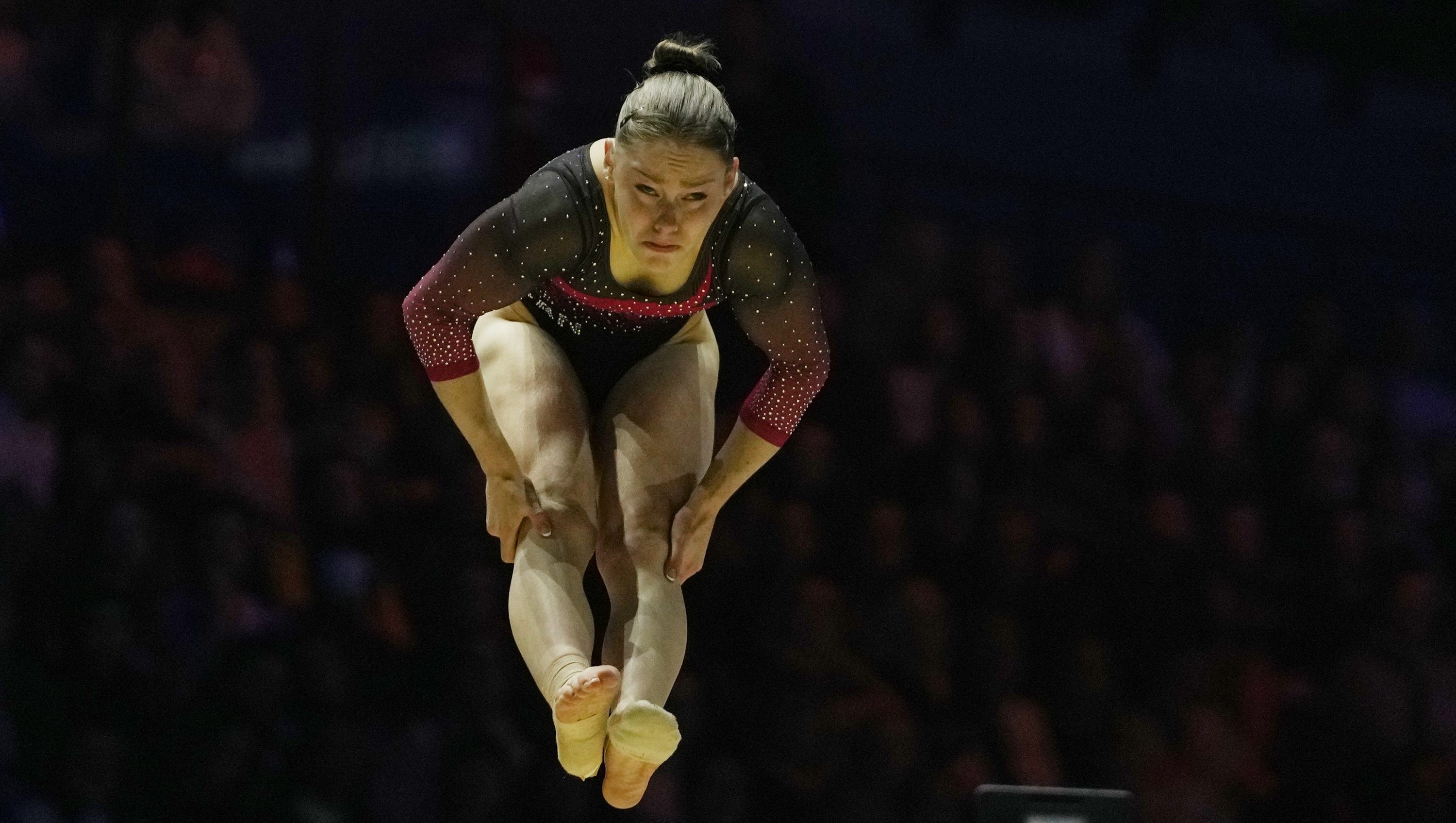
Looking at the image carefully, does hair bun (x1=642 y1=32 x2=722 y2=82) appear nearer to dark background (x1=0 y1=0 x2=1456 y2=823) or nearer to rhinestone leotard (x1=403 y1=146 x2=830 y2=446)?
rhinestone leotard (x1=403 y1=146 x2=830 y2=446)

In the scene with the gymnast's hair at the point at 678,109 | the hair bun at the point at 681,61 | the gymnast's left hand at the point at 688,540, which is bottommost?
the gymnast's left hand at the point at 688,540

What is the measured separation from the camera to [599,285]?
10.0 feet

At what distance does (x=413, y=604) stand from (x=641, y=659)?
1846 millimetres

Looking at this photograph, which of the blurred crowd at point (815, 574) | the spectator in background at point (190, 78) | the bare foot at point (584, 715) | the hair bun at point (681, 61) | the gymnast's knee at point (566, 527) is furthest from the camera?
the spectator in background at point (190, 78)

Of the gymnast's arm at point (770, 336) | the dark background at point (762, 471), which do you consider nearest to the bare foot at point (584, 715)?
the gymnast's arm at point (770, 336)

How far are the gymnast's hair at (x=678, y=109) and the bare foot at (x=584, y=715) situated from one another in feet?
2.65

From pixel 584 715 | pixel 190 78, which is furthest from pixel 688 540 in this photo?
pixel 190 78

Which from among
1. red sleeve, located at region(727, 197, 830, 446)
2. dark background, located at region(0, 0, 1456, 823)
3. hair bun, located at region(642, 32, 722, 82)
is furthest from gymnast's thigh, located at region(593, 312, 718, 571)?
dark background, located at region(0, 0, 1456, 823)

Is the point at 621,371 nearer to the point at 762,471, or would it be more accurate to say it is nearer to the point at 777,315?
the point at 777,315

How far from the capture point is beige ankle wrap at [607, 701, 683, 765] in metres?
2.79

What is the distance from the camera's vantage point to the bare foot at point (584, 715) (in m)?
2.76

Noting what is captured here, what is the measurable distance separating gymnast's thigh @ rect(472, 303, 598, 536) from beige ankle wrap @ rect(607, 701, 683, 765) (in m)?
0.34

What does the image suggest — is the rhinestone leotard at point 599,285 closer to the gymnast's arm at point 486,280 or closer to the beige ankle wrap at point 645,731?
the gymnast's arm at point 486,280

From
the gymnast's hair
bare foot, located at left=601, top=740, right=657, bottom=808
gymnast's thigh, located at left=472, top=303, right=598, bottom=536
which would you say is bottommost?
bare foot, located at left=601, top=740, right=657, bottom=808
